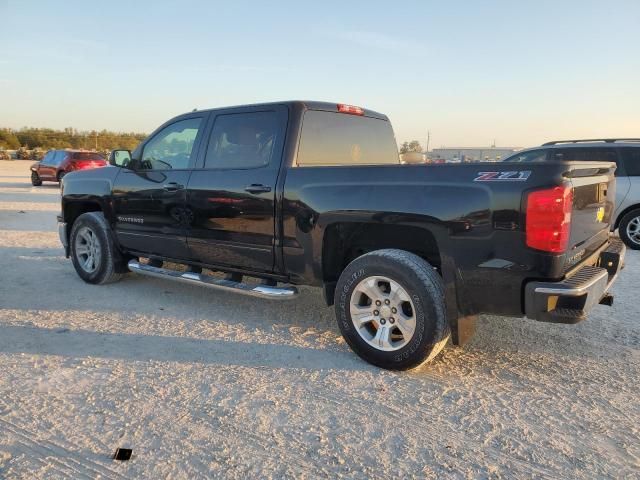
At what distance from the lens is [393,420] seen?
3004 millimetres

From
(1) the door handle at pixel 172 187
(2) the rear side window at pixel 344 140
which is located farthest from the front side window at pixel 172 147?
(2) the rear side window at pixel 344 140

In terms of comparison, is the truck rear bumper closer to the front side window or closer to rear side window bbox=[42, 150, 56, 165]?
the front side window

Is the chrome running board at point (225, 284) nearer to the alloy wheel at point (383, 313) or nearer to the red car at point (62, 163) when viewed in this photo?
the alloy wheel at point (383, 313)

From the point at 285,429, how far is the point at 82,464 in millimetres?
1025

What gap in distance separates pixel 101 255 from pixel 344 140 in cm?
304

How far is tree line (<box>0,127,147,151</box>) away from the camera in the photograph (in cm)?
4681

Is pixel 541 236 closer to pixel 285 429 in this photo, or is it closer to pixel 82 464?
pixel 285 429

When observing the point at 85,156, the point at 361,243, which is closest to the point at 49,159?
the point at 85,156

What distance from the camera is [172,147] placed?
17.6ft

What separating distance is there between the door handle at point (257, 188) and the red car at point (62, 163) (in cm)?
1743

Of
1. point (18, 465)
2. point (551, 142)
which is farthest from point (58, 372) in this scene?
point (551, 142)

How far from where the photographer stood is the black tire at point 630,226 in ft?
28.3

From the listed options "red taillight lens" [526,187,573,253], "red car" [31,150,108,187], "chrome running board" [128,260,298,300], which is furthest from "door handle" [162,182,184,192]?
"red car" [31,150,108,187]

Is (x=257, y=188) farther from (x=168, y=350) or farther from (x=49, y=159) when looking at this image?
(x=49, y=159)
